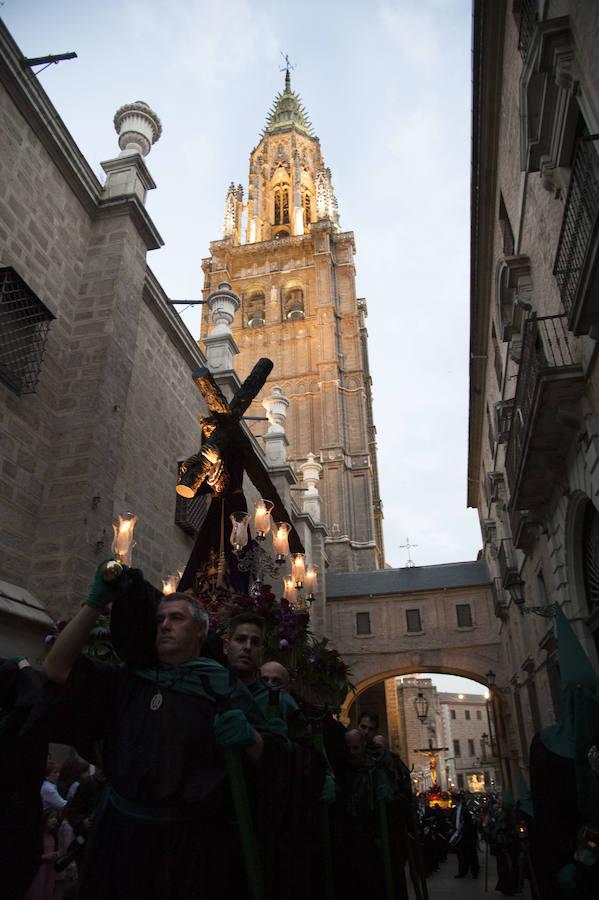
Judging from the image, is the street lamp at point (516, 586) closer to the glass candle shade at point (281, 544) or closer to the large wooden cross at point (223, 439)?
the glass candle shade at point (281, 544)

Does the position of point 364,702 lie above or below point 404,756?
above

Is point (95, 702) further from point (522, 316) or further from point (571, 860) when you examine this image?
point (522, 316)

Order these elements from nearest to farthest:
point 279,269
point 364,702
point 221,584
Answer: point 221,584
point 364,702
point 279,269

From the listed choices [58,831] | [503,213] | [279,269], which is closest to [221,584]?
[58,831]

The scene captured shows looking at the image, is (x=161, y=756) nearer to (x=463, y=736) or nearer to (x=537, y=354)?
(x=537, y=354)

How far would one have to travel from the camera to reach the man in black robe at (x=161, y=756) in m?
1.82

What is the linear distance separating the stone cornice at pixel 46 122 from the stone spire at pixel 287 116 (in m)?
55.2

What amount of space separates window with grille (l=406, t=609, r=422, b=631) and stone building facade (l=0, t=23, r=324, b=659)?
16395mm

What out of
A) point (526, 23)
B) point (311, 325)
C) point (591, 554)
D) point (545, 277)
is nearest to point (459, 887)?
point (591, 554)

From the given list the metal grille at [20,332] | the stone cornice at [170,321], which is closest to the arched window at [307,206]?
the stone cornice at [170,321]

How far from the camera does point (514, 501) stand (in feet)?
31.4

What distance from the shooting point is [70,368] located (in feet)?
27.6

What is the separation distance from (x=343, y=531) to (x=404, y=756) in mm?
12526

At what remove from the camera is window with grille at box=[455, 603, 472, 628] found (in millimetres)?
24500
